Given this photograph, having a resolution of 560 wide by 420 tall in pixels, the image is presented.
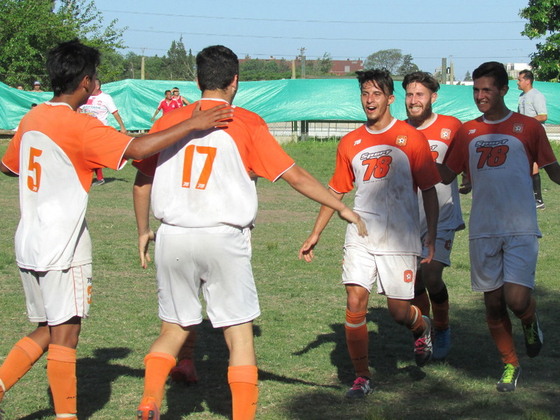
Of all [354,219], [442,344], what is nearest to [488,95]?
[354,219]

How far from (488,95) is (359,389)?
7.23 ft

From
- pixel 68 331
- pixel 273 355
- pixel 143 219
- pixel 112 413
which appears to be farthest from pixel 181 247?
pixel 273 355

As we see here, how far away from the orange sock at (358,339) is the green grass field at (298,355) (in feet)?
0.66

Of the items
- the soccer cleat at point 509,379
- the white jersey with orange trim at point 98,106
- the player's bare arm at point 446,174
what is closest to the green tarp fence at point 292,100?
the white jersey with orange trim at point 98,106

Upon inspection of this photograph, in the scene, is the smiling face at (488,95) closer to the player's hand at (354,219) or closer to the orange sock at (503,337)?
the player's hand at (354,219)

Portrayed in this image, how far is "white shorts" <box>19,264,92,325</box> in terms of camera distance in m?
4.52

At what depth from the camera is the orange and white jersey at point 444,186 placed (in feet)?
21.9

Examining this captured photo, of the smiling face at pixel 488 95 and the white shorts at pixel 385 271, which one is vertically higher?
the smiling face at pixel 488 95

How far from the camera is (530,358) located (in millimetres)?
6500

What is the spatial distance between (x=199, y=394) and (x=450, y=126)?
2.93 m

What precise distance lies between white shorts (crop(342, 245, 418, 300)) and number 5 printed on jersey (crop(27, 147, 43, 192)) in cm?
221

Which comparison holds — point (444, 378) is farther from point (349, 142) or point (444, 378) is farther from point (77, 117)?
point (77, 117)

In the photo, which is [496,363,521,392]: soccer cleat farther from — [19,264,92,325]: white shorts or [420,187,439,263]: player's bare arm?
[19,264,92,325]: white shorts

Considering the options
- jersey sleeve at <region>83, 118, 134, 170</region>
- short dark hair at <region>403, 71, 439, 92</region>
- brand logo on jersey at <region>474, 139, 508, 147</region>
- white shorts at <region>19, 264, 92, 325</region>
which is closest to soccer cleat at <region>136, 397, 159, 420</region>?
white shorts at <region>19, 264, 92, 325</region>
